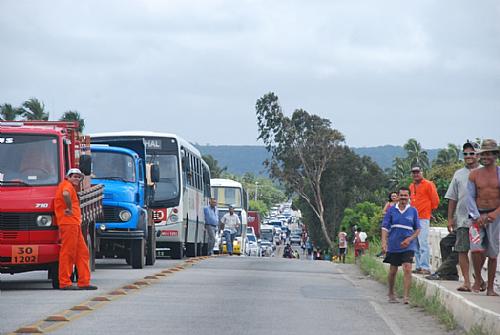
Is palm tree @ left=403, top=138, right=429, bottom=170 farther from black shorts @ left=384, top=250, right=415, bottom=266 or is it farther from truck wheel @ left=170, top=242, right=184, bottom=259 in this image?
black shorts @ left=384, top=250, right=415, bottom=266

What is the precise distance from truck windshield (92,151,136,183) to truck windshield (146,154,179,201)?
7.14 metres

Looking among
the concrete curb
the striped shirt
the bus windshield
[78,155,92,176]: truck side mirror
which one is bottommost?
the concrete curb

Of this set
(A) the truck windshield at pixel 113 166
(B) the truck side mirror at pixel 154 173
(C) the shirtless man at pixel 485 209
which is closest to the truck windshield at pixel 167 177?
(B) the truck side mirror at pixel 154 173

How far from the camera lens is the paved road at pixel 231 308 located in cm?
1263

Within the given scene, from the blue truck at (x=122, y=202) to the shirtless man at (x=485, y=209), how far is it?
33.8 feet

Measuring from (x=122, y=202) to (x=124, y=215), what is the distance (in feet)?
0.95

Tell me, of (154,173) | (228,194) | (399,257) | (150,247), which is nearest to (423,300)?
(399,257)

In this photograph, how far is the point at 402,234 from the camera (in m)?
17.1

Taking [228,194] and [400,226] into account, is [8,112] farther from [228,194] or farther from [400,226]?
[400,226]

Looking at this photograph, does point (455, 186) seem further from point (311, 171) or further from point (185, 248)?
point (311, 171)

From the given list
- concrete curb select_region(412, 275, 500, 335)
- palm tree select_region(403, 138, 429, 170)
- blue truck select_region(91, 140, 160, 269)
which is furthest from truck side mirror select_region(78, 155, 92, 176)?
palm tree select_region(403, 138, 429, 170)

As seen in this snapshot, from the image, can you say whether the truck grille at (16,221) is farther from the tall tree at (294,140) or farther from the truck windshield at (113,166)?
the tall tree at (294,140)

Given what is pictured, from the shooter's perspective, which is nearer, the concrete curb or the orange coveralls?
the concrete curb

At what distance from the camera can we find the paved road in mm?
12633
